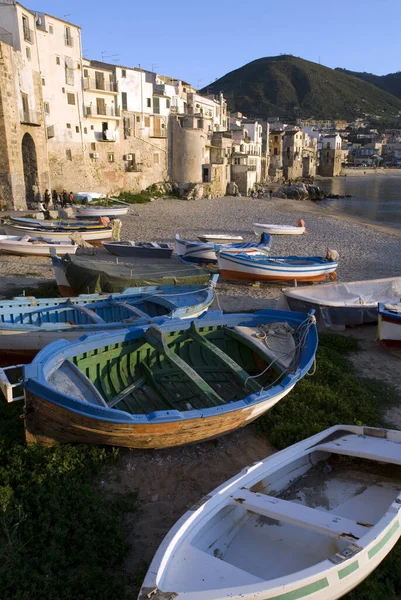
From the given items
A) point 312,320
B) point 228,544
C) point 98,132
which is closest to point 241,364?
point 312,320

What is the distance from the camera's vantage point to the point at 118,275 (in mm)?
11961

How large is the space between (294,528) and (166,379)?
11.2ft

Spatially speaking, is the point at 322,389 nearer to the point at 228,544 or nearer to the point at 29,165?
the point at 228,544

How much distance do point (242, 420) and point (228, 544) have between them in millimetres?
2317

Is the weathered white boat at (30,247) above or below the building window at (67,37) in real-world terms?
below

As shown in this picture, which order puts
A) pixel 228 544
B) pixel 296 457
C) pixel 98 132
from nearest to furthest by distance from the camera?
pixel 228 544 < pixel 296 457 < pixel 98 132

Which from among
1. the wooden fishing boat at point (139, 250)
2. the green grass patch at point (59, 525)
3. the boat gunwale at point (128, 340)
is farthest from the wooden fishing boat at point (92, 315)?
the wooden fishing boat at point (139, 250)

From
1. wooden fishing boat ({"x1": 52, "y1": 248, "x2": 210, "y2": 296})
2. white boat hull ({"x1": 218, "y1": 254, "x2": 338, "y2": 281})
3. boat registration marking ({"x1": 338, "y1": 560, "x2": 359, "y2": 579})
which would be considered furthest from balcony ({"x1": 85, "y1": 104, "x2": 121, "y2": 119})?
boat registration marking ({"x1": 338, "y1": 560, "x2": 359, "y2": 579})

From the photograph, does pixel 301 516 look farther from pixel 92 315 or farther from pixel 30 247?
pixel 30 247

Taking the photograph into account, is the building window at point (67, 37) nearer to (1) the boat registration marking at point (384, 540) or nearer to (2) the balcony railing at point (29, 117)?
(2) the balcony railing at point (29, 117)

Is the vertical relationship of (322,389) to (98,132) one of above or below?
below

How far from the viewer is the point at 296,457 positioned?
531 cm

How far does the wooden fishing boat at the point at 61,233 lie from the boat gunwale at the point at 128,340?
13627 mm

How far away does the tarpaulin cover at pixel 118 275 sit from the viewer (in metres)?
11.7
